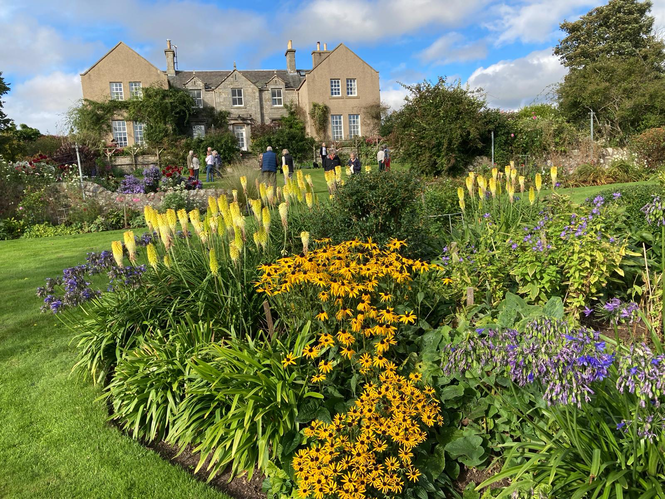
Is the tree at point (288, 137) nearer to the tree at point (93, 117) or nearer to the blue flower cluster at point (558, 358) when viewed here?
the tree at point (93, 117)

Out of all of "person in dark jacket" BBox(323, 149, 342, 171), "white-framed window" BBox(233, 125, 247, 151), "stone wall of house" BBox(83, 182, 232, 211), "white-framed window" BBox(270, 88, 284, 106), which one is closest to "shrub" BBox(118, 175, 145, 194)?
"stone wall of house" BBox(83, 182, 232, 211)

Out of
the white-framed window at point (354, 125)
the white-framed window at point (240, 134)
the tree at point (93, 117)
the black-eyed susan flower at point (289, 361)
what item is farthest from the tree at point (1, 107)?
the black-eyed susan flower at point (289, 361)

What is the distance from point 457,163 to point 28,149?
26.7m

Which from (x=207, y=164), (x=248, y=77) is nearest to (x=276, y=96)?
(x=248, y=77)

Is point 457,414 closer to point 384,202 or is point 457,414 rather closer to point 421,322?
point 421,322

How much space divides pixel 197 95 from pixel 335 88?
10349 millimetres

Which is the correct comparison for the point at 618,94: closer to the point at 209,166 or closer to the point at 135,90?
the point at 209,166

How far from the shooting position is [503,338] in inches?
80.9

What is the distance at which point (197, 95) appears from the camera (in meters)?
33.9

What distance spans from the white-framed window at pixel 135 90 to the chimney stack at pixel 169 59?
3.19 m

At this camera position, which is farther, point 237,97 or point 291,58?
point 291,58

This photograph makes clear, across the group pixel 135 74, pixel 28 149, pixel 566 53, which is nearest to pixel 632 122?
pixel 566 53

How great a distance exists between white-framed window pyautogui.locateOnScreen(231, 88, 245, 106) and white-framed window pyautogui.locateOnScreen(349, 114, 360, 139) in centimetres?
839

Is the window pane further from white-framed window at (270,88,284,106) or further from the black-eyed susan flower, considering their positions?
the black-eyed susan flower
